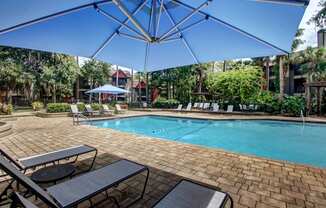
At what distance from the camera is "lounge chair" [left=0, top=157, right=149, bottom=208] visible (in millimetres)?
1506

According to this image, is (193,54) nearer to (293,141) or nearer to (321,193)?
(321,193)

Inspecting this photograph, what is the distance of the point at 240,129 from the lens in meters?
10.3

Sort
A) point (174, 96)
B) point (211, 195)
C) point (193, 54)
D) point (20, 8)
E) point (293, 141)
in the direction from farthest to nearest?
point (174, 96) < point (293, 141) < point (193, 54) < point (20, 8) < point (211, 195)

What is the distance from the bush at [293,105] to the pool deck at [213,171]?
11.1 meters

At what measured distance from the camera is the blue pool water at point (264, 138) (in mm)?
6516

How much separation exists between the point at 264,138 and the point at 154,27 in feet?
24.7

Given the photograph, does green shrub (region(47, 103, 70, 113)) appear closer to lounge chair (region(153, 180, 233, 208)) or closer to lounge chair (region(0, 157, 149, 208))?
lounge chair (region(0, 157, 149, 208))

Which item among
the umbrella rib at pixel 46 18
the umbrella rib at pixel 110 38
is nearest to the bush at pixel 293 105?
the umbrella rib at pixel 110 38

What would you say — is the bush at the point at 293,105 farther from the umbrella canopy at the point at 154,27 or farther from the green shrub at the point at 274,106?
the umbrella canopy at the point at 154,27

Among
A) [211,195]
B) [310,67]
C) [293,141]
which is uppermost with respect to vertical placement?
[310,67]

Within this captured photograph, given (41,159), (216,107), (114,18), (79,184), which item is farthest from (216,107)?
(79,184)

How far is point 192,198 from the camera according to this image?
1913 mm

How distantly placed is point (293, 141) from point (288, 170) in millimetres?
5376

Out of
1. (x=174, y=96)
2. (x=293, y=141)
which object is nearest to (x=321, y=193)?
(x=293, y=141)
